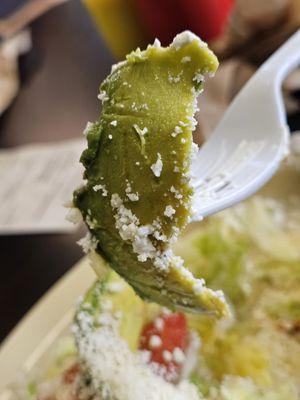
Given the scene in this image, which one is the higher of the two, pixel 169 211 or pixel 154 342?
pixel 169 211

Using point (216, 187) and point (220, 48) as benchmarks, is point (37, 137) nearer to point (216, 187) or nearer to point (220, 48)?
point (220, 48)

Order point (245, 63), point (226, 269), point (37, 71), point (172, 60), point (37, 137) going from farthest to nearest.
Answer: point (37, 71)
point (37, 137)
point (245, 63)
point (226, 269)
point (172, 60)

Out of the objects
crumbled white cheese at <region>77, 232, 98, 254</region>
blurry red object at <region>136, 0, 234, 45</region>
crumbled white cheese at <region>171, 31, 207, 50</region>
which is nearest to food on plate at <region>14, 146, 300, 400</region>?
crumbled white cheese at <region>77, 232, 98, 254</region>

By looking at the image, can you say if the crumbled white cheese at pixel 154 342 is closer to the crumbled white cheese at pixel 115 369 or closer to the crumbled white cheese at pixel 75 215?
the crumbled white cheese at pixel 115 369

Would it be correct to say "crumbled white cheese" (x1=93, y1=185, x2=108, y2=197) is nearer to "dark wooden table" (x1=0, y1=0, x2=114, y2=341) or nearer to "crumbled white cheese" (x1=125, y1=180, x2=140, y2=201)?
"crumbled white cheese" (x1=125, y1=180, x2=140, y2=201)

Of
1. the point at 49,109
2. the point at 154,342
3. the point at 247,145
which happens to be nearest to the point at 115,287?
the point at 154,342

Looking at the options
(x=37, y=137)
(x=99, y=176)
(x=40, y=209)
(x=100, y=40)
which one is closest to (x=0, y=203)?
(x=40, y=209)

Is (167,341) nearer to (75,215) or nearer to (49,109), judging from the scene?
(75,215)

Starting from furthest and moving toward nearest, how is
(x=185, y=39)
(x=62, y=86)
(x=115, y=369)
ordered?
(x=62, y=86) < (x=115, y=369) < (x=185, y=39)
